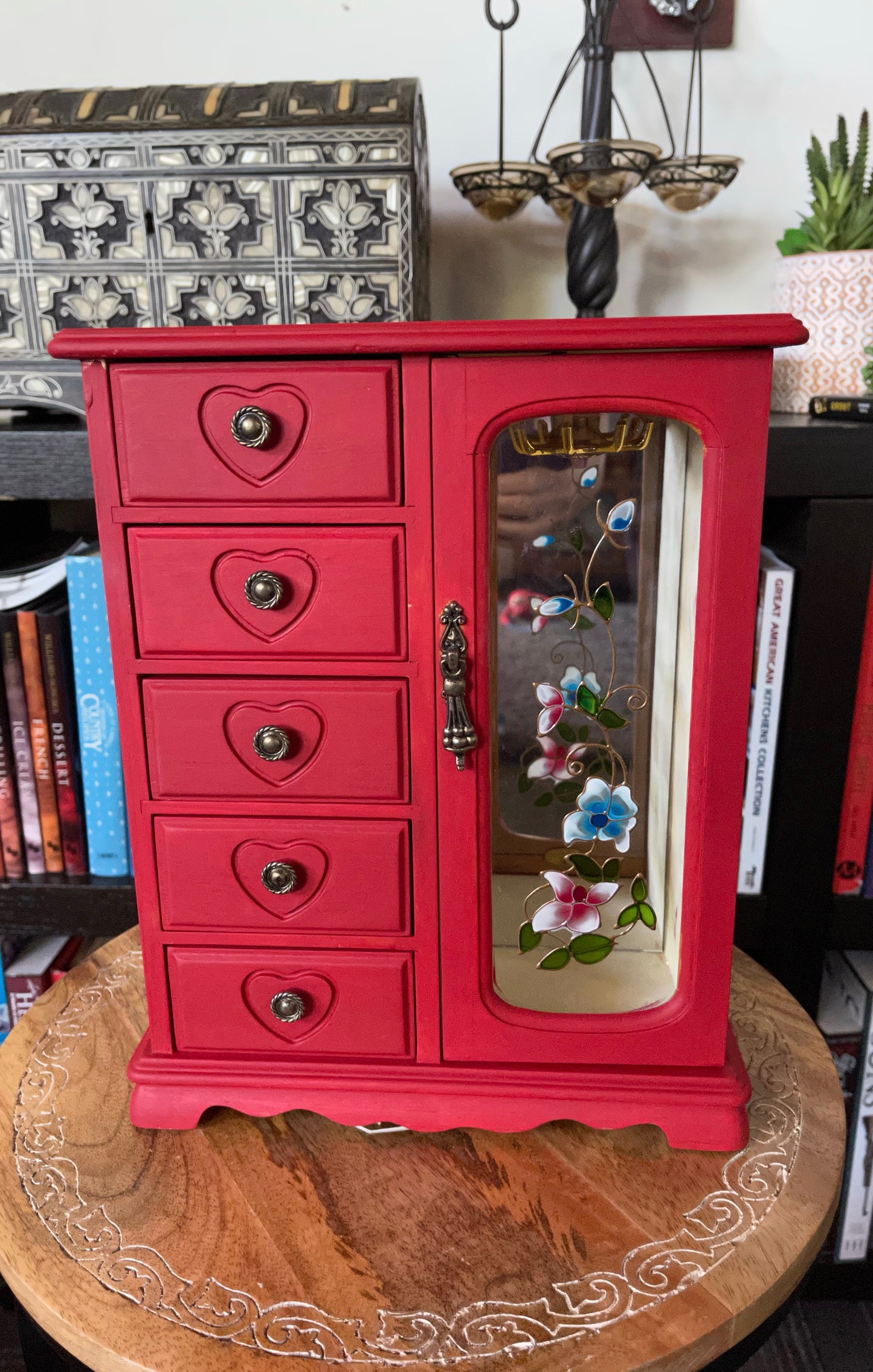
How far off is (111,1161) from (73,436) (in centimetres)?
59

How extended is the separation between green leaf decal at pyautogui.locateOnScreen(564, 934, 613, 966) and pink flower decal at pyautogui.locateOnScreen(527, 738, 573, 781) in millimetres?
120

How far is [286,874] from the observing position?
0.66 metres

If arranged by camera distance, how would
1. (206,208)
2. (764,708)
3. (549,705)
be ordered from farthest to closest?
(764,708) < (206,208) < (549,705)

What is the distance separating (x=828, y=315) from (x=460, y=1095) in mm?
744

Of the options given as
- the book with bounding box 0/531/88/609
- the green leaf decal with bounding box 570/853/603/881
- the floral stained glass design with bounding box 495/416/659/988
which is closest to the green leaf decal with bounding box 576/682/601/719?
the floral stained glass design with bounding box 495/416/659/988

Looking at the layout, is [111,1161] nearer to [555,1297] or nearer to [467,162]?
[555,1297]

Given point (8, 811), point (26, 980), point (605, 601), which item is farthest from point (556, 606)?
point (26, 980)

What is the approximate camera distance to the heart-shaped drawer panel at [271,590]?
611 millimetres

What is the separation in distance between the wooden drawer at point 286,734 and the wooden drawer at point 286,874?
0.08 feet

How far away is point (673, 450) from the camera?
617mm

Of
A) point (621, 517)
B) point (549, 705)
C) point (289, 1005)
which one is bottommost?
point (289, 1005)

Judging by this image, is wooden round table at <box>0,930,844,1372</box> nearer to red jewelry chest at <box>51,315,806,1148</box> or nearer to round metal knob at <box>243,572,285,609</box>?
red jewelry chest at <box>51,315,806,1148</box>

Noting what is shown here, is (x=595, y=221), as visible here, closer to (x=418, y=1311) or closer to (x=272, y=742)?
(x=272, y=742)

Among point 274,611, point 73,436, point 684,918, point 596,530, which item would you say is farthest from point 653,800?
point 73,436
